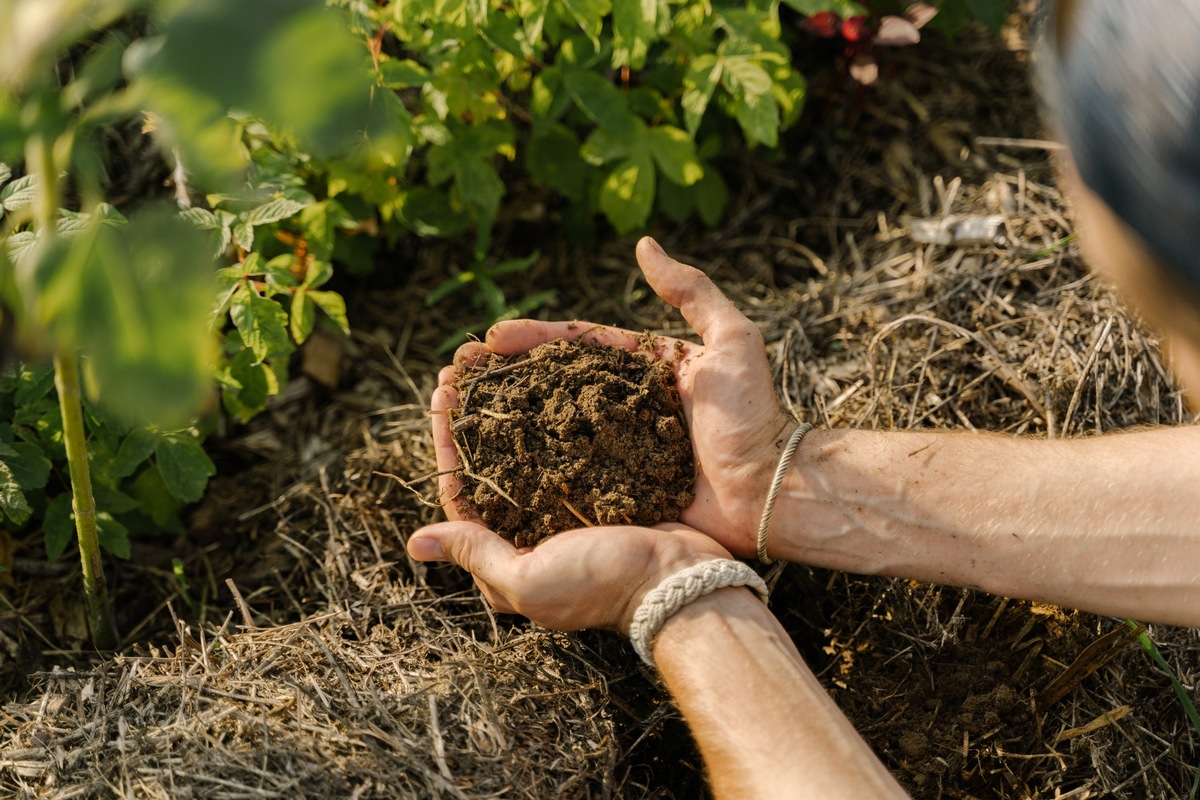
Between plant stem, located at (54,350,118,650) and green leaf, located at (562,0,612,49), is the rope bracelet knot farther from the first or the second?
green leaf, located at (562,0,612,49)

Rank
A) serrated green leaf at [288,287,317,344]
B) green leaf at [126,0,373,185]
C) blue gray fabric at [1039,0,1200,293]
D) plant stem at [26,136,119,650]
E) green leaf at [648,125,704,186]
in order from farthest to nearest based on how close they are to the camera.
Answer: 1. green leaf at [648,125,704,186]
2. serrated green leaf at [288,287,317,344]
3. plant stem at [26,136,119,650]
4. blue gray fabric at [1039,0,1200,293]
5. green leaf at [126,0,373,185]

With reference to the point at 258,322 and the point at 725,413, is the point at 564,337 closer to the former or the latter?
the point at 725,413

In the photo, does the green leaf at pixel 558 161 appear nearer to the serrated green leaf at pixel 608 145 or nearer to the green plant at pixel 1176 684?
the serrated green leaf at pixel 608 145

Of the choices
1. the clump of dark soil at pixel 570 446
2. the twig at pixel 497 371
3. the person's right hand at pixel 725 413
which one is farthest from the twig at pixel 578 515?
the twig at pixel 497 371

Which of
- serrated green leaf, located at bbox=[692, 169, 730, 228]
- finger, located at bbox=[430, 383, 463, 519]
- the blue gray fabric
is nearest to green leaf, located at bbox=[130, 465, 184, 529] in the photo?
finger, located at bbox=[430, 383, 463, 519]

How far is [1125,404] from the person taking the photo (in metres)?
2.51

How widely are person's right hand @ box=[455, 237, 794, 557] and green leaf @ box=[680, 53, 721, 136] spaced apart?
502 mm

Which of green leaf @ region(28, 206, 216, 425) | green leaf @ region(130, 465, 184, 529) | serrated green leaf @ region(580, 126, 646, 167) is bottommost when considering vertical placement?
green leaf @ region(130, 465, 184, 529)

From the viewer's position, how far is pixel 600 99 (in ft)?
8.70

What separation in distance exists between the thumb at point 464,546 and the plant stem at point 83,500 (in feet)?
2.27

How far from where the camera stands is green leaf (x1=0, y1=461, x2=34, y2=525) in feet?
6.46

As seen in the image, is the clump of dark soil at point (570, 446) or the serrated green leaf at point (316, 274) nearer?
the clump of dark soil at point (570, 446)

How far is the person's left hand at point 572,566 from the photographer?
6.43ft

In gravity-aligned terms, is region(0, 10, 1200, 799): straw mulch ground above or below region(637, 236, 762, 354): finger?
below
